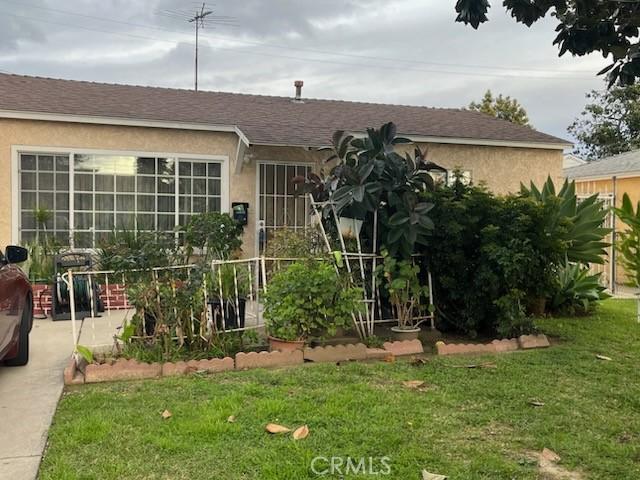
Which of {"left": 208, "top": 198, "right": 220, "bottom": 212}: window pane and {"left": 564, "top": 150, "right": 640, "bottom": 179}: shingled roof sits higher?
{"left": 564, "top": 150, "right": 640, "bottom": 179}: shingled roof

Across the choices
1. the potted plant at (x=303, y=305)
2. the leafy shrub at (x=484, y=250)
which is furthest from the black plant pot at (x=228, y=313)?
the leafy shrub at (x=484, y=250)

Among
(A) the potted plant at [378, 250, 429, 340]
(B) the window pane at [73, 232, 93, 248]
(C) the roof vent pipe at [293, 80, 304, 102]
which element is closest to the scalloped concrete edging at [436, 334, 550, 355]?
(A) the potted plant at [378, 250, 429, 340]

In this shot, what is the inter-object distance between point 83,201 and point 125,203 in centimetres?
71

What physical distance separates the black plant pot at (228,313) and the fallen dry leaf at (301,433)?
250cm

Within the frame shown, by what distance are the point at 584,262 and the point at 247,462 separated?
6.75m

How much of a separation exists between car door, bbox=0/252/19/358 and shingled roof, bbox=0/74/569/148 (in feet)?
17.3

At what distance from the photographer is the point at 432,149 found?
12.3 metres

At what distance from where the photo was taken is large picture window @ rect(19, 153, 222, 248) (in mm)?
10305

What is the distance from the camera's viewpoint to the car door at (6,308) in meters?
5.29

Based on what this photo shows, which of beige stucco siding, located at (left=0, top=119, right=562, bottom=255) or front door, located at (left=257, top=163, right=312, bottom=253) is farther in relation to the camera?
front door, located at (left=257, top=163, right=312, bottom=253)

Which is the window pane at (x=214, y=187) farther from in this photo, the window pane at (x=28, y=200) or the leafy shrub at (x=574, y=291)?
the leafy shrub at (x=574, y=291)

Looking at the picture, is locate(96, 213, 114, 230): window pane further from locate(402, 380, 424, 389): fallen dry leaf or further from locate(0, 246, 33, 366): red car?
locate(402, 380, 424, 389): fallen dry leaf

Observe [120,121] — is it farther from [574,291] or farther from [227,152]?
[574,291]

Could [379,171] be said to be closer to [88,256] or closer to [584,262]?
[584,262]
